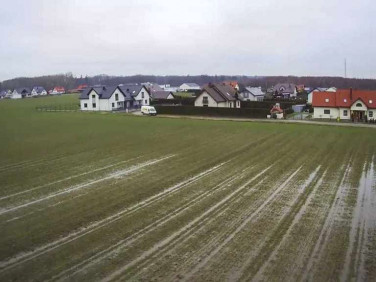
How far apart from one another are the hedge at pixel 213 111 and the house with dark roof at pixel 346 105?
678 centimetres

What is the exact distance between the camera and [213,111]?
189 ft

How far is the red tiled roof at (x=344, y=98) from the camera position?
48.6 metres

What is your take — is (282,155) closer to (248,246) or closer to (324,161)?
(324,161)

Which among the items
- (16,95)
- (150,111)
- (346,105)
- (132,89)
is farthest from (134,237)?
(16,95)

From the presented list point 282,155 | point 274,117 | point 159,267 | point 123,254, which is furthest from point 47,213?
point 274,117

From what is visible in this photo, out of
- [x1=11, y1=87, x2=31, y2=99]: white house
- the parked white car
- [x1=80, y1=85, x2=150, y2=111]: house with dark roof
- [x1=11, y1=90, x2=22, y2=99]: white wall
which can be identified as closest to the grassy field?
the parked white car

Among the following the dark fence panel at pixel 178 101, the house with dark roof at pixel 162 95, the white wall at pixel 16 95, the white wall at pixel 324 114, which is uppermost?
the white wall at pixel 16 95

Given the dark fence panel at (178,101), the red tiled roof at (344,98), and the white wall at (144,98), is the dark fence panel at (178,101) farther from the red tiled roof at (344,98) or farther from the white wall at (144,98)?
the red tiled roof at (344,98)

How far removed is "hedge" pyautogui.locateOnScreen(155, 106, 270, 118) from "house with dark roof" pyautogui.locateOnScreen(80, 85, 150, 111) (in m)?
11.1

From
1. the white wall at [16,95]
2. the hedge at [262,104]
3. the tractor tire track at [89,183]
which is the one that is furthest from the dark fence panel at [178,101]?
the white wall at [16,95]

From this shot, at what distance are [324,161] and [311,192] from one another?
7.59 m

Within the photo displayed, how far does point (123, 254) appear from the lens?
40.1ft

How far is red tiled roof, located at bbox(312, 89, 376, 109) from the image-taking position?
4862cm

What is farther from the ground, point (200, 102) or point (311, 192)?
point (200, 102)
